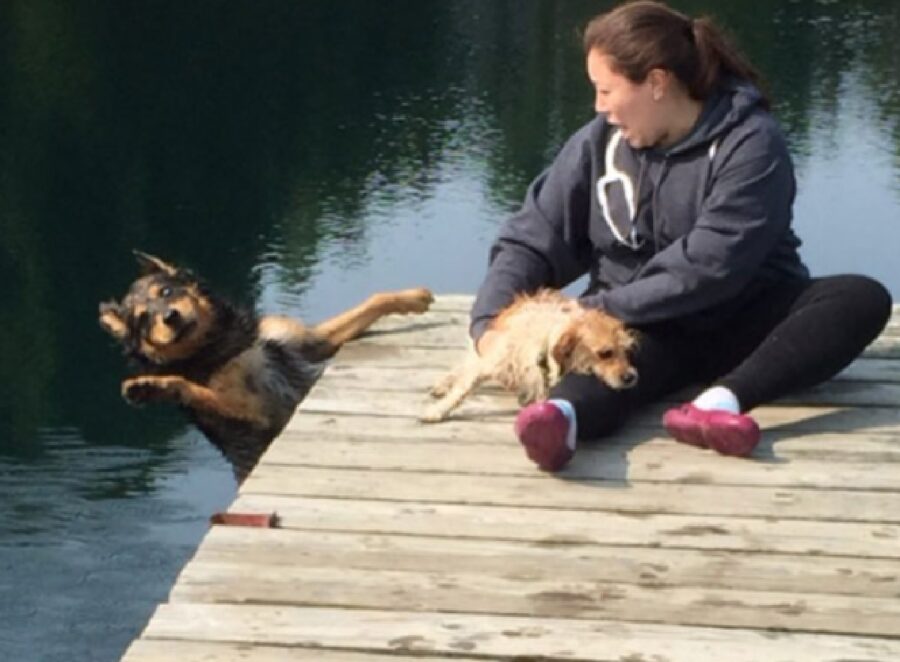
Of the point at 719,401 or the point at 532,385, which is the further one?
the point at 532,385

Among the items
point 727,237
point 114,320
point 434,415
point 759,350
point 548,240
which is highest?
point 727,237

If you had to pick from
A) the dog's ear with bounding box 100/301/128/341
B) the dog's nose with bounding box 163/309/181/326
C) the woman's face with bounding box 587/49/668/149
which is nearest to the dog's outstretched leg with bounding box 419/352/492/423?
the woman's face with bounding box 587/49/668/149

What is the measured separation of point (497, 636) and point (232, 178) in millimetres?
11935

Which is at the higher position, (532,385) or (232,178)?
(532,385)

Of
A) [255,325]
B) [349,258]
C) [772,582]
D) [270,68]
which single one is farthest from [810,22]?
[772,582]

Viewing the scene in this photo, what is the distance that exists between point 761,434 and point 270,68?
49.4ft

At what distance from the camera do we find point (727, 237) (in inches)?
156

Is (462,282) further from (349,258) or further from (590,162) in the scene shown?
(590,162)

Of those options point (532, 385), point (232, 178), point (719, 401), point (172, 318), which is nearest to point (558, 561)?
point (719, 401)

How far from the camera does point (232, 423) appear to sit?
5012mm

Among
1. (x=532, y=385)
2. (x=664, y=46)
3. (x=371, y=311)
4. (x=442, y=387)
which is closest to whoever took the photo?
(x=664, y=46)

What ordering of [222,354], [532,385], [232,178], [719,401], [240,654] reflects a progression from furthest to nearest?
[232,178], [222,354], [532,385], [719,401], [240,654]

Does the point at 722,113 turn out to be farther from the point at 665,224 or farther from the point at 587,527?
the point at 587,527

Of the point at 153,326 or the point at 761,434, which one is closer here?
the point at 761,434
